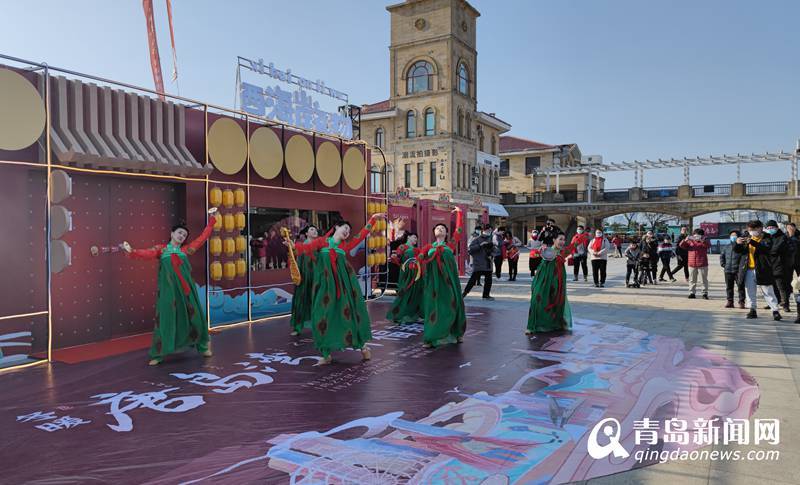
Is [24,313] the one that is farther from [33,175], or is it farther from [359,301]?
[359,301]

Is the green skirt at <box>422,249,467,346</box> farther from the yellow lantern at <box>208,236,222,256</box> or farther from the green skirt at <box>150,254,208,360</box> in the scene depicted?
the yellow lantern at <box>208,236,222,256</box>

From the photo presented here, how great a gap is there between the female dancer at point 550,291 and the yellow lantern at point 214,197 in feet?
16.2

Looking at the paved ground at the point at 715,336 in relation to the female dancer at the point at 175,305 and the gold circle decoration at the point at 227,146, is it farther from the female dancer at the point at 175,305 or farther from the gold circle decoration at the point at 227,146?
the gold circle decoration at the point at 227,146

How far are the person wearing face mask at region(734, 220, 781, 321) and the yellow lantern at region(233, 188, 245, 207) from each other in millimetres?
8137

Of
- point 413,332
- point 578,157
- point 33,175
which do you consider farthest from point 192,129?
point 578,157

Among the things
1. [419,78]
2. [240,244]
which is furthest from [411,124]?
[240,244]

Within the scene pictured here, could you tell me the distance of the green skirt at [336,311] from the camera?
6.27 metres

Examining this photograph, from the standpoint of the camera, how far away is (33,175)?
6.88 metres

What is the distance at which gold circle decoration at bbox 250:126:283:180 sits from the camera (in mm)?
9625

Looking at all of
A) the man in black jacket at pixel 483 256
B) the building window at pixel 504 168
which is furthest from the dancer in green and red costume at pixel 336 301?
the building window at pixel 504 168

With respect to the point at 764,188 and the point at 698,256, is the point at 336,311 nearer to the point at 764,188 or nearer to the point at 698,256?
the point at 698,256

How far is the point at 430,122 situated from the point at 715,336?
1135 inches

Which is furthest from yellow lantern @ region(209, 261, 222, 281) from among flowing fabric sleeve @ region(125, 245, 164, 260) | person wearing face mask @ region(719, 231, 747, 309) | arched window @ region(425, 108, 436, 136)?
arched window @ region(425, 108, 436, 136)

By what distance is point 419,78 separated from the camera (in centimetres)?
3516
